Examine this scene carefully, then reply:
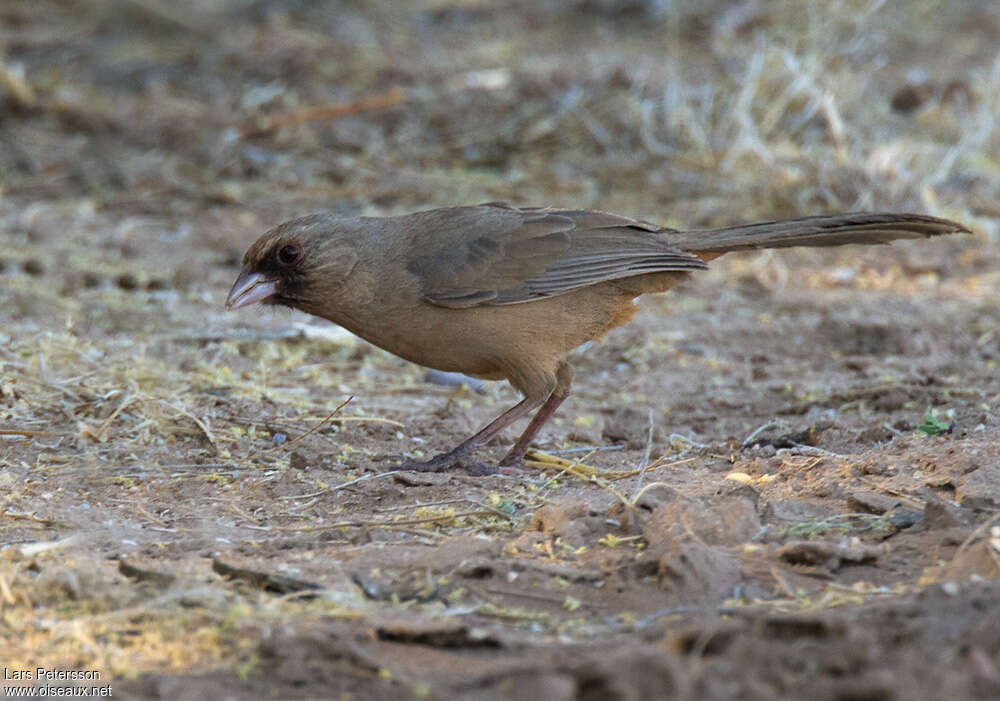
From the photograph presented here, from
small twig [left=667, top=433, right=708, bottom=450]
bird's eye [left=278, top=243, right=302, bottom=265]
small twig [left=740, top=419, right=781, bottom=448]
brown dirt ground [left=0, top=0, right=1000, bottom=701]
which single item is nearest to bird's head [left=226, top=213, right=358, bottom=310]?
bird's eye [left=278, top=243, right=302, bottom=265]

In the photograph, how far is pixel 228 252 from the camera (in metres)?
8.83

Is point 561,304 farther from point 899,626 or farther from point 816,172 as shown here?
point 816,172

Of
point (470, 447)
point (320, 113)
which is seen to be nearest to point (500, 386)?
point (470, 447)

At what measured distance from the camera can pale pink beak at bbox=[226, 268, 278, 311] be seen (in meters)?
5.36

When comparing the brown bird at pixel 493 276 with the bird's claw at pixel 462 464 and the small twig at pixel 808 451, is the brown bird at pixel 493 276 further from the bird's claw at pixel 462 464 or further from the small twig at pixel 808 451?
the small twig at pixel 808 451

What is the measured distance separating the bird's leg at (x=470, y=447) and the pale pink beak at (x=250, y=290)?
0.99 m

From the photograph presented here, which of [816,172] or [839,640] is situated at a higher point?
[839,640]

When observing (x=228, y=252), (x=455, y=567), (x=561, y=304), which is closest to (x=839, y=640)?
(x=455, y=567)

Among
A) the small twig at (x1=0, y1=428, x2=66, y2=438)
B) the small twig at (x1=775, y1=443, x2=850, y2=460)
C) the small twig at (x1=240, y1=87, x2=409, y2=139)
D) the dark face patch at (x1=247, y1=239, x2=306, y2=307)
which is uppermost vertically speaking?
the dark face patch at (x1=247, y1=239, x2=306, y2=307)

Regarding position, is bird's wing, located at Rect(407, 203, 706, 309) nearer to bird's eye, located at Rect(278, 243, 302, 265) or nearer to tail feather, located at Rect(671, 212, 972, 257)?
tail feather, located at Rect(671, 212, 972, 257)

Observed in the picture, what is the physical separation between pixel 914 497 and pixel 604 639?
1.47m

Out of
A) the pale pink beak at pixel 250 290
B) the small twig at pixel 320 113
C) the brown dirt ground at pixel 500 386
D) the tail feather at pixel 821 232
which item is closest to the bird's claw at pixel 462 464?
the brown dirt ground at pixel 500 386

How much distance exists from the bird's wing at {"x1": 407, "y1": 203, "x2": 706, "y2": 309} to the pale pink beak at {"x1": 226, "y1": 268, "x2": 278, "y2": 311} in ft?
2.09

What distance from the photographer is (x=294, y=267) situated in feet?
17.6
